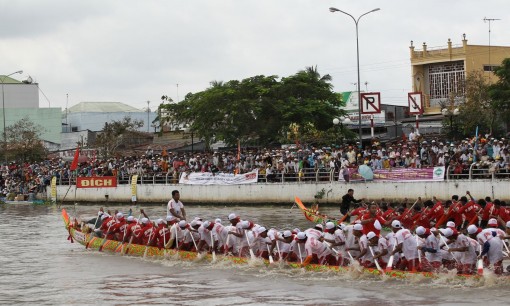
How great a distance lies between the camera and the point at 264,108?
52.2m

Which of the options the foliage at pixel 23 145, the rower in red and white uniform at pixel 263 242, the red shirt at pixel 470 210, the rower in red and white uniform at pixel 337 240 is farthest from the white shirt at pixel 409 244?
the foliage at pixel 23 145

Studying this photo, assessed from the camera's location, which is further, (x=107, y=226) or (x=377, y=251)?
(x=107, y=226)

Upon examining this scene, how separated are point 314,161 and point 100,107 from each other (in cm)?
5758

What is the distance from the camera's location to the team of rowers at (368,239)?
658 inches

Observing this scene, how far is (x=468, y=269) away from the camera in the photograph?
16656mm

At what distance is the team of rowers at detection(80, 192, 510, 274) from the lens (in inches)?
658

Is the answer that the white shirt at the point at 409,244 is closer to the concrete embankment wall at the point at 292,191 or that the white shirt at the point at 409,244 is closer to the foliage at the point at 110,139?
the concrete embankment wall at the point at 292,191

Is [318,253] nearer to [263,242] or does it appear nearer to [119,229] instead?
[263,242]

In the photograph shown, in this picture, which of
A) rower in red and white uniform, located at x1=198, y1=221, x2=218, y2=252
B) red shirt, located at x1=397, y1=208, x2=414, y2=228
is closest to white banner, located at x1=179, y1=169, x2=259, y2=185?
red shirt, located at x1=397, y1=208, x2=414, y2=228

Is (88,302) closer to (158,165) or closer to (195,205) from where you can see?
(195,205)

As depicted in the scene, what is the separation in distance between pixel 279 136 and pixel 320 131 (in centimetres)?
306

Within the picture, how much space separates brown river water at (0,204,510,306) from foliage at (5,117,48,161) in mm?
42027

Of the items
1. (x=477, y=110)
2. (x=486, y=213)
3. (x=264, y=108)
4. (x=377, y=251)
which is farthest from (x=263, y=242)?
(x=264, y=108)

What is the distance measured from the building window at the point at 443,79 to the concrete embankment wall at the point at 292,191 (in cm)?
2125
